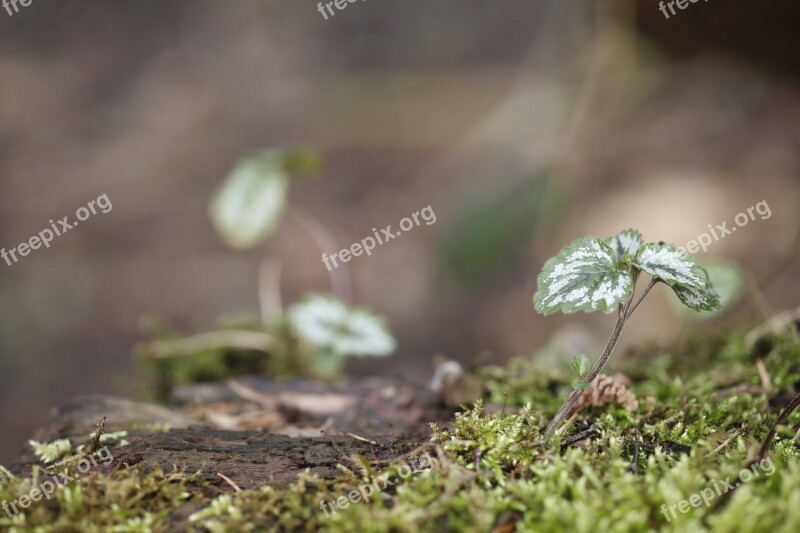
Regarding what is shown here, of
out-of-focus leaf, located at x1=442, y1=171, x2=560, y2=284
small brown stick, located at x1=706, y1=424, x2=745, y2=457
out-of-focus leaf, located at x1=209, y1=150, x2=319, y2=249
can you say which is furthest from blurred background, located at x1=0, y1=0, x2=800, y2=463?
small brown stick, located at x1=706, y1=424, x2=745, y2=457

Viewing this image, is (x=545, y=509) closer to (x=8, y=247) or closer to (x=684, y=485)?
(x=684, y=485)

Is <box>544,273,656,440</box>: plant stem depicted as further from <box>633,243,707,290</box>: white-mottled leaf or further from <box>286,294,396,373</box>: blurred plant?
<box>286,294,396,373</box>: blurred plant

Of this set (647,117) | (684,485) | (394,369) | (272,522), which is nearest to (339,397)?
(272,522)

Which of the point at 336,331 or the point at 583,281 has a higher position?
the point at 336,331

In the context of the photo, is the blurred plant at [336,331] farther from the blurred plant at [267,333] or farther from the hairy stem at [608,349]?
the hairy stem at [608,349]

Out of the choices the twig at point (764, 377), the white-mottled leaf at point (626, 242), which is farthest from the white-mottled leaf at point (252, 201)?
the twig at point (764, 377)

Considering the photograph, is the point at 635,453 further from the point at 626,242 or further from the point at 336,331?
the point at 336,331

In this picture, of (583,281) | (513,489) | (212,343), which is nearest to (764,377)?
(583,281)
